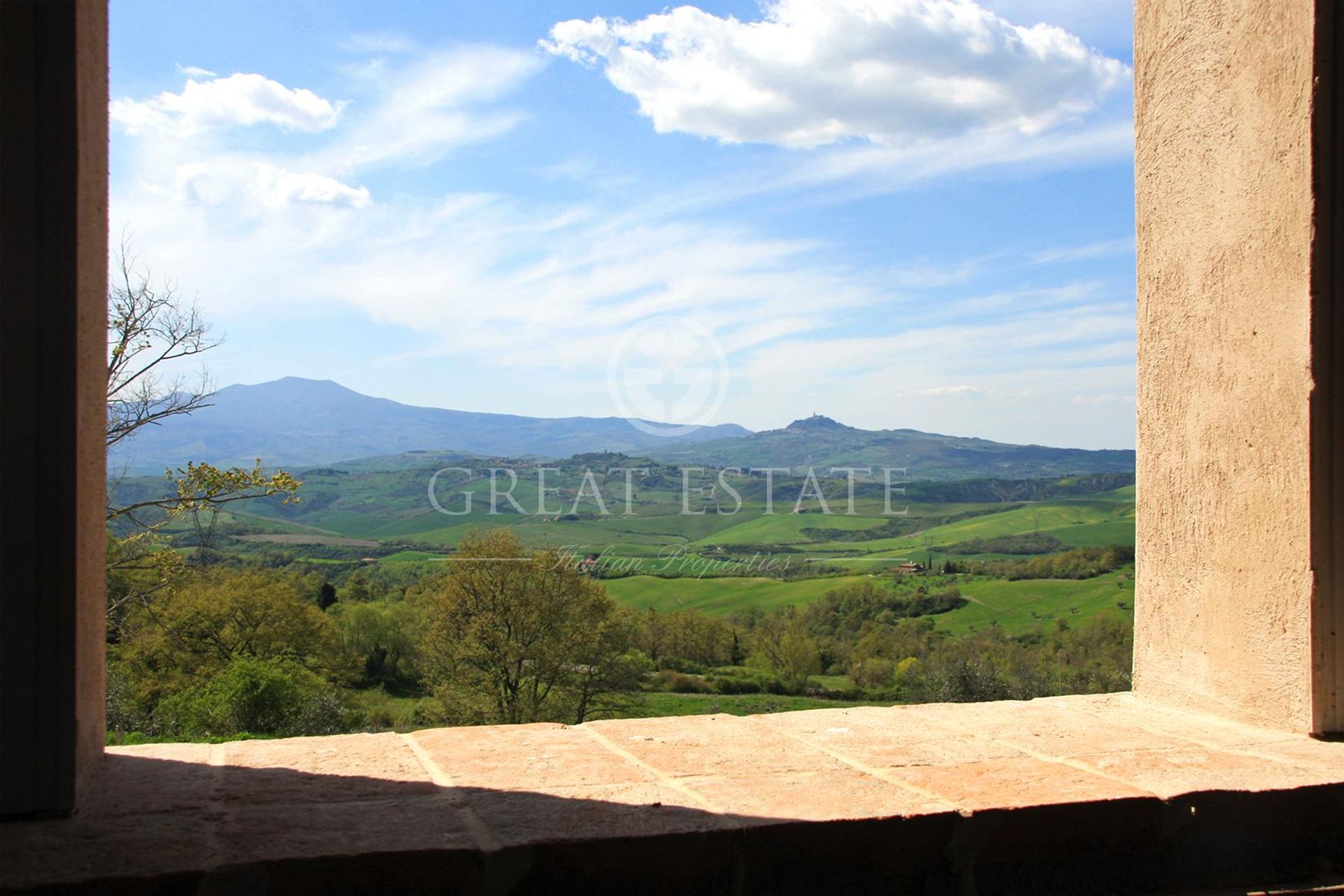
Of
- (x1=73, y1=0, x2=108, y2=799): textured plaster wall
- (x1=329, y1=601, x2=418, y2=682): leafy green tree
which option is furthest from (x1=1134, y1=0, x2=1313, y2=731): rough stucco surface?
(x1=329, y1=601, x2=418, y2=682): leafy green tree

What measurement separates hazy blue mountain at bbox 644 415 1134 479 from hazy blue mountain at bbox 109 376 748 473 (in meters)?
1.39

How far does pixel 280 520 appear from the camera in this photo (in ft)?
102

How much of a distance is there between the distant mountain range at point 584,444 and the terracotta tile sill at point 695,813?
81.0 ft

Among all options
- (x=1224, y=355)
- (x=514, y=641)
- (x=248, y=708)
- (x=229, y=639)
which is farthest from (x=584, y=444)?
(x=1224, y=355)

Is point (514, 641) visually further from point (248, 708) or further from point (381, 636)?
point (248, 708)

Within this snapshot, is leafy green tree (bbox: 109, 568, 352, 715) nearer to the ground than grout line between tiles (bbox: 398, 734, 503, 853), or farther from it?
nearer to the ground

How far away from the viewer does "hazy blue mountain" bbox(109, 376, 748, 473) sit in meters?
42.0

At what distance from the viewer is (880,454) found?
47.7 meters

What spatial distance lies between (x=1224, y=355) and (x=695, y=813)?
1.98 m

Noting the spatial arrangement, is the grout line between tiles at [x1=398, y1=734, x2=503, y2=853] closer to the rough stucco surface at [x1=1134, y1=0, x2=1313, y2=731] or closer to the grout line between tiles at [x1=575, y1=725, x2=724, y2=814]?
the grout line between tiles at [x1=575, y1=725, x2=724, y2=814]

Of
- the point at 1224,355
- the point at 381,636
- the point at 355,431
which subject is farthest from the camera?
the point at 355,431

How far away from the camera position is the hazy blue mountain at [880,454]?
41781 millimetres

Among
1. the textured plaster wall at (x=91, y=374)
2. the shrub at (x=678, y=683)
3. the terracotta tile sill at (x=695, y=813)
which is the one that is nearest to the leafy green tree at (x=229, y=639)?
the shrub at (x=678, y=683)
